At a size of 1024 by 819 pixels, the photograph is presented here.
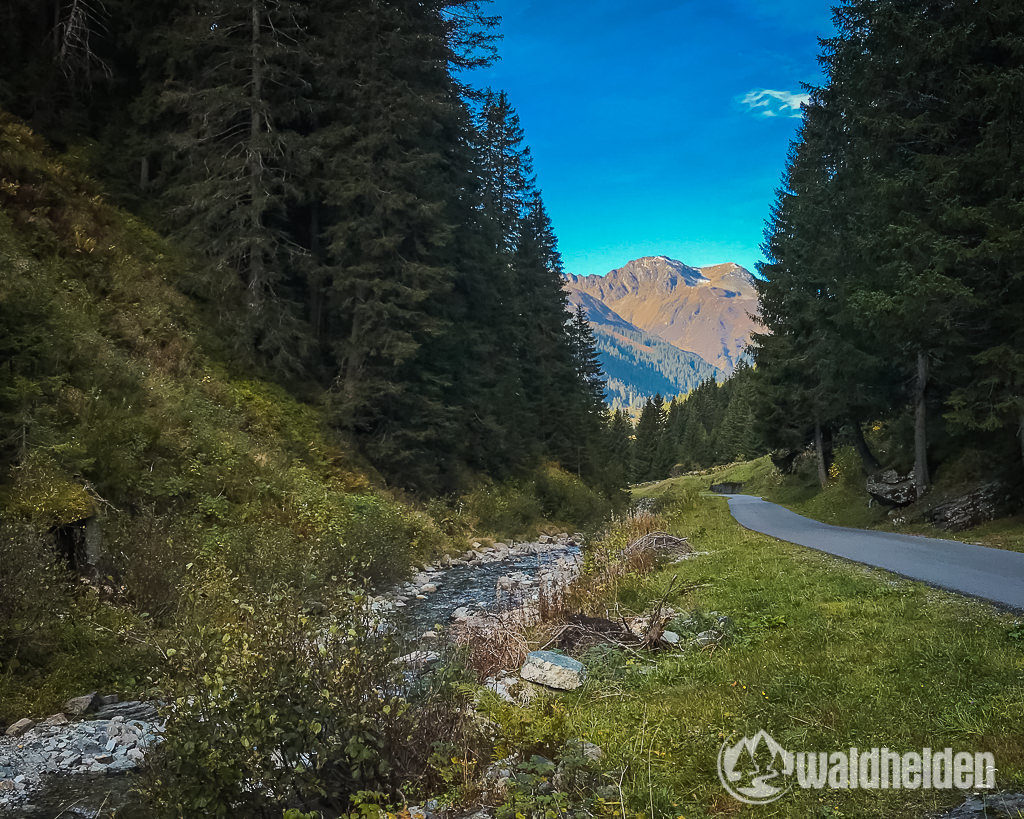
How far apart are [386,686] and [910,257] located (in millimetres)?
15378

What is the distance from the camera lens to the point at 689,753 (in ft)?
14.2

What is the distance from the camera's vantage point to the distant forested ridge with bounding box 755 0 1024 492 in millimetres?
12906

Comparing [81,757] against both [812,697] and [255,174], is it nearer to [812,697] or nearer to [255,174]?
[812,697]

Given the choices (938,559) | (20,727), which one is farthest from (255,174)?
(938,559)

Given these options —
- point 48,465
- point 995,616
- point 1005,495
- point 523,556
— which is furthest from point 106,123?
point 1005,495

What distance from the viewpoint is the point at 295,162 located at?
62.7ft

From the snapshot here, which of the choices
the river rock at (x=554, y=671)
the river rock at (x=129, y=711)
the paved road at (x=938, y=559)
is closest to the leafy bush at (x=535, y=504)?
the paved road at (x=938, y=559)

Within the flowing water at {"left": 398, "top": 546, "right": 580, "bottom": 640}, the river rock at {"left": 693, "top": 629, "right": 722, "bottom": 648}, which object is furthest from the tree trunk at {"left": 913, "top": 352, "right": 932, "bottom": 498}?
the river rock at {"left": 693, "top": 629, "right": 722, "bottom": 648}

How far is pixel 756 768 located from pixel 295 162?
65.3 ft

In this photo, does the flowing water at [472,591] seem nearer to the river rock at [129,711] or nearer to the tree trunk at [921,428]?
the river rock at [129,711]

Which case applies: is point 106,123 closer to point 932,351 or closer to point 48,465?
point 48,465

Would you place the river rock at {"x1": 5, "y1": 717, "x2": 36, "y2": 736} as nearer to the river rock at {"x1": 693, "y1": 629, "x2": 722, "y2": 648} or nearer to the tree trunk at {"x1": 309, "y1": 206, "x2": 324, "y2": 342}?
the river rock at {"x1": 693, "y1": 629, "x2": 722, "y2": 648}

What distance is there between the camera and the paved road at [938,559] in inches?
303

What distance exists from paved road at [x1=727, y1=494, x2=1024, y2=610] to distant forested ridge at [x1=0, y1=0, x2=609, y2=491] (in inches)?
482
